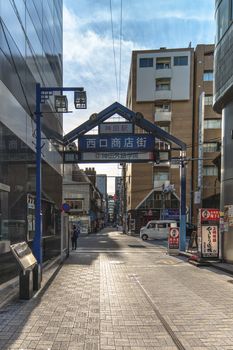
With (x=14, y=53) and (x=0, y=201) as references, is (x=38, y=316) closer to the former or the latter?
(x=0, y=201)

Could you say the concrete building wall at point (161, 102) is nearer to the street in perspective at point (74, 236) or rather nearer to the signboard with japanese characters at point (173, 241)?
the street in perspective at point (74, 236)

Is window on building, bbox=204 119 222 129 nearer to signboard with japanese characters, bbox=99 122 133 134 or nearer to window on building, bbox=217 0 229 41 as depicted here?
signboard with japanese characters, bbox=99 122 133 134

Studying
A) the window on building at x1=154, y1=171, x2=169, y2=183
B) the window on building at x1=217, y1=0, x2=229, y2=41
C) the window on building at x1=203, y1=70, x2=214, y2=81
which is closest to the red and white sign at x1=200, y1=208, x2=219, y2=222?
the window on building at x1=217, y1=0, x2=229, y2=41


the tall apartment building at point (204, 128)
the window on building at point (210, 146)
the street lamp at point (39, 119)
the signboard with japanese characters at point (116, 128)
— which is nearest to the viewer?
the street lamp at point (39, 119)

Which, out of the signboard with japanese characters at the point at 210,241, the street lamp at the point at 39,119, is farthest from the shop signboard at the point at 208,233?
the street lamp at the point at 39,119

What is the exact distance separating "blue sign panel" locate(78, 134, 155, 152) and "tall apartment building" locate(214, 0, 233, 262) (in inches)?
303

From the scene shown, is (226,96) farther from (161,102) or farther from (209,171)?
Result: (161,102)

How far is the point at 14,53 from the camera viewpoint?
13.0 m

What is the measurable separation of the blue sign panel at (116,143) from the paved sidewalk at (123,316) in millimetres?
13758

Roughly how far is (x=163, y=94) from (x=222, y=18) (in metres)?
47.4

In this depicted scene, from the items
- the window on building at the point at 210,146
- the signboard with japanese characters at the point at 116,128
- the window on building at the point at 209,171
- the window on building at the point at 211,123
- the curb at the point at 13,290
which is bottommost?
the curb at the point at 13,290

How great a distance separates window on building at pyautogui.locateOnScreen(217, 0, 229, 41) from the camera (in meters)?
18.1

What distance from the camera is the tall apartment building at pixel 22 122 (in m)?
11.7

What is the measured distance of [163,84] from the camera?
220 feet
